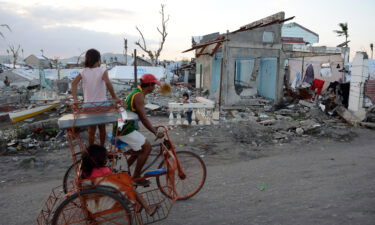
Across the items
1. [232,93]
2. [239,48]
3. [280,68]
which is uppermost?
[239,48]

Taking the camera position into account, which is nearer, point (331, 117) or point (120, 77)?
point (331, 117)

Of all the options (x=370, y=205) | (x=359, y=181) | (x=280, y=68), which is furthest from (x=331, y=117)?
(x=370, y=205)

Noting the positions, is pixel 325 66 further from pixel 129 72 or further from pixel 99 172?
pixel 99 172

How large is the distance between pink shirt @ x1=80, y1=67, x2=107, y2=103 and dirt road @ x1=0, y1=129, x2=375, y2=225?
169cm

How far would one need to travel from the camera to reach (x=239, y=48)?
13148 millimetres

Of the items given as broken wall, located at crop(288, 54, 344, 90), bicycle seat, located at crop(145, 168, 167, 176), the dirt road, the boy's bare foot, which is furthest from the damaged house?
the boy's bare foot

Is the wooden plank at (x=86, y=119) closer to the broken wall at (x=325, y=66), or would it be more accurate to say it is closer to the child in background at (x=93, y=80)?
the child in background at (x=93, y=80)

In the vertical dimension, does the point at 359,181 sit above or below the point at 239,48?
below

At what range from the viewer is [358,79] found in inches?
390

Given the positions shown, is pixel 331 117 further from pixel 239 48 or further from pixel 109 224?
pixel 109 224

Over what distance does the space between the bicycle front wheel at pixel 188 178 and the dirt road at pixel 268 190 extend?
140 millimetres

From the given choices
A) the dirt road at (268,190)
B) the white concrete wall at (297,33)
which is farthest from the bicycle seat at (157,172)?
the white concrete wall at (297,33)

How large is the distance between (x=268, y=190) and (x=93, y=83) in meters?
2.96

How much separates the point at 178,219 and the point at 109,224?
0.80 m
